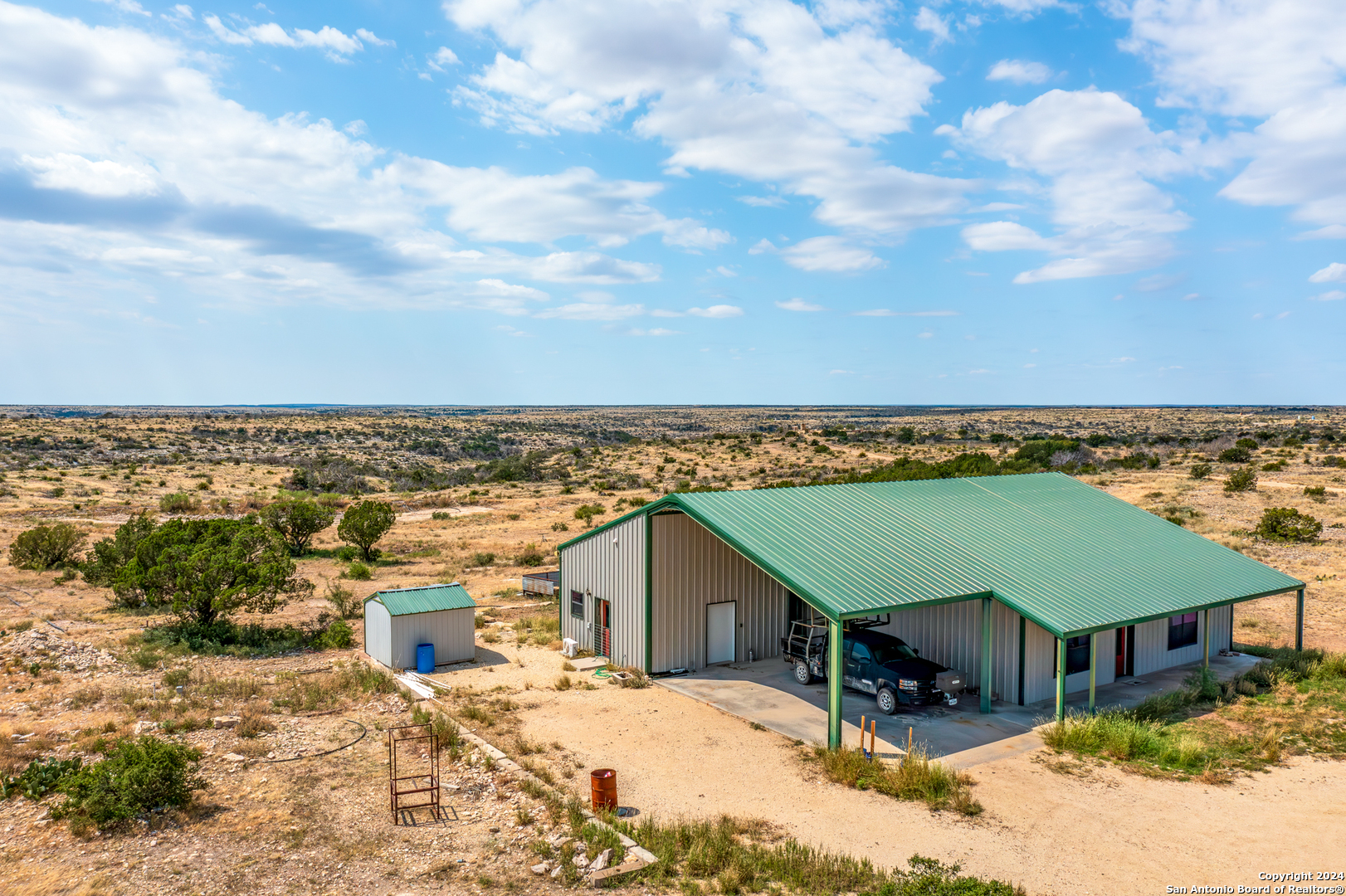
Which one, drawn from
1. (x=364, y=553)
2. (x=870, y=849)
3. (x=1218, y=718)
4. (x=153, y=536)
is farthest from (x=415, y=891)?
(x=364, y=553)

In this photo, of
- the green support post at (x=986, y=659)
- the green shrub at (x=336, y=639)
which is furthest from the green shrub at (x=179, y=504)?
the green support post at (x=986, y=659)

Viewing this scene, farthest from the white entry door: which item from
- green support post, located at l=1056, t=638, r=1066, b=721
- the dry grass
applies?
green support post, located at l=1056, t=638, r=1066, b=721

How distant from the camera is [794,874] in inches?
446

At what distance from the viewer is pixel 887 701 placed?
18.2m

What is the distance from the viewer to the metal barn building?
18016 mm

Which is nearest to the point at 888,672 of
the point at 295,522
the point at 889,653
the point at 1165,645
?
the point at 889,653

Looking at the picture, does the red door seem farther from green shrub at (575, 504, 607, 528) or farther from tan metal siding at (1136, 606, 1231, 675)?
green shrub at (575, 504, 607, 528)

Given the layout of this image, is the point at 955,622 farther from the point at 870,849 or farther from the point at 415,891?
the point at 415,891

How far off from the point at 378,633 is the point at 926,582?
13.9 m

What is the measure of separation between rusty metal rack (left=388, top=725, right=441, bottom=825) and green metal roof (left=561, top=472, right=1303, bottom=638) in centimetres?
736

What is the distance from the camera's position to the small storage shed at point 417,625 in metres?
21.7

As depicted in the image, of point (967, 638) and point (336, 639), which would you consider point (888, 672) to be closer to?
point (967, 638)

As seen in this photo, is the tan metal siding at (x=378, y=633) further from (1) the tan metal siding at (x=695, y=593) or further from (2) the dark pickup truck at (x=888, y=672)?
(2) the dark pickup truck at (x=888, y=672)

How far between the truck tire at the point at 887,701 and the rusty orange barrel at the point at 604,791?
7.26m
